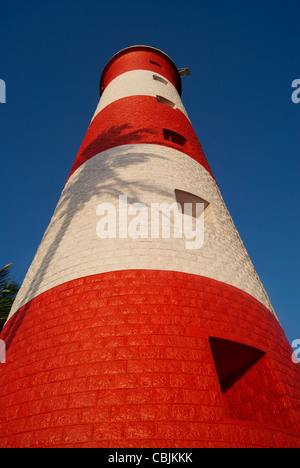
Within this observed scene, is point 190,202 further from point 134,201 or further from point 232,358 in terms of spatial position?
point 232,358

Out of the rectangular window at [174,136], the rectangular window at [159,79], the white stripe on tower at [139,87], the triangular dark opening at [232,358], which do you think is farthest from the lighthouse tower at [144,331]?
the rectangular window at [159,79]

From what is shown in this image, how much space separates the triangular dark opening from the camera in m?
3.46

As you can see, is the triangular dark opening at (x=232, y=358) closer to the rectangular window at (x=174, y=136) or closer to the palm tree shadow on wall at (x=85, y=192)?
the palm tree shadow on wall at (x=85, y=192)

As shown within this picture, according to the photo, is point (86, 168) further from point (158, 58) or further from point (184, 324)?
point (158, 58)

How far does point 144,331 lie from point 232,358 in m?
1.48

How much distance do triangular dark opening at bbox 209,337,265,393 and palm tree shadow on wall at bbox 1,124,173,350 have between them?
257cm

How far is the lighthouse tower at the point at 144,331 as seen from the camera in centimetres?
255

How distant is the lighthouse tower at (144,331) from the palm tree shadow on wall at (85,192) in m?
0.03

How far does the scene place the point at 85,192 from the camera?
5406 millimetres

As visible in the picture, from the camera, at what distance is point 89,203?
197 inches

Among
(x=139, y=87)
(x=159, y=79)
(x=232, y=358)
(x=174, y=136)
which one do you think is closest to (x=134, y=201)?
(x=232, y=358)

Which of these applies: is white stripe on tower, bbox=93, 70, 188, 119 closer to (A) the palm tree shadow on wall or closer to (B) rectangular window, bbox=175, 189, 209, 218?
(A) the palm tree shadow on wall

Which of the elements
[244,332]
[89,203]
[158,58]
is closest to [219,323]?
[244,332]
